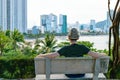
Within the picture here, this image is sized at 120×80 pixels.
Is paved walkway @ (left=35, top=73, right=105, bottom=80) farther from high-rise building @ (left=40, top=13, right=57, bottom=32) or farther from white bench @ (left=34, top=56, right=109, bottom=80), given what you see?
high-rise building @ (left=40, top=13, right=57, bottom=32)

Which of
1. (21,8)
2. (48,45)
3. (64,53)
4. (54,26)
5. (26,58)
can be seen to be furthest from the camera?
(21,8)

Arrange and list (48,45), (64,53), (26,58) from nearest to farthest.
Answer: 1. (64,53)
2. (26,58)
3. (48,45)

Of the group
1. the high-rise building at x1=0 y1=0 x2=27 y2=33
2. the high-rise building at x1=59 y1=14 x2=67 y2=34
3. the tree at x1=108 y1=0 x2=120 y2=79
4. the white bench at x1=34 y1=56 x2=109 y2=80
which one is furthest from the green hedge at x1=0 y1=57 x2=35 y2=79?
the high-rise building at x1=0 y1=0 x2=27 y2=33

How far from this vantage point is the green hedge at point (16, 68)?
8078mm

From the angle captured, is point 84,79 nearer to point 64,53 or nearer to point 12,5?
point 64,53

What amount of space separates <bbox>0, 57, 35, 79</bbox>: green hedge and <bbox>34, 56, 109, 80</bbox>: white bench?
9.08ft

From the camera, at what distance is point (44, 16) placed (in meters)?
33.7

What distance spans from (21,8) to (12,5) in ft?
7.01

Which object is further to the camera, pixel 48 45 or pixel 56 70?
pixel 48 45

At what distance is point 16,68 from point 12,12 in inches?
2031

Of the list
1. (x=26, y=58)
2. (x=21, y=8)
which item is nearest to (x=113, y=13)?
(x=26, y=58)

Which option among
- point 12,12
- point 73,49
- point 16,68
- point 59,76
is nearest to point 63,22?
point 16,68

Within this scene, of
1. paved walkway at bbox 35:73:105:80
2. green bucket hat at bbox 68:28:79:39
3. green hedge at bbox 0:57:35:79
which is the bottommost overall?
green hedge at bbox 0:57:35:79

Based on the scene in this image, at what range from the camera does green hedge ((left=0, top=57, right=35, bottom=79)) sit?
8078mm
